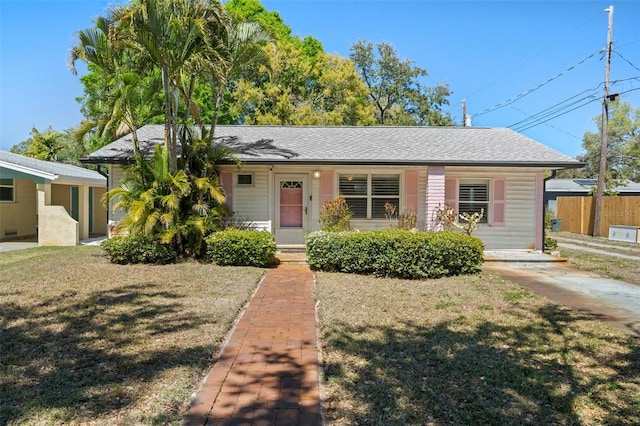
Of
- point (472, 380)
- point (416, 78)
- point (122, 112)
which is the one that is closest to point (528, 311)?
point (472, 380)

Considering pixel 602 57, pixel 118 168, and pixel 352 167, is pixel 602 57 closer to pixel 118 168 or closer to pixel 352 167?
pixel 352 167

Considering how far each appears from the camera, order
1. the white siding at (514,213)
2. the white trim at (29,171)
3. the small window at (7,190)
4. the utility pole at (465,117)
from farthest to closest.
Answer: the utility pole at (465,117), the small window at (7,190), the white trim at (29,171), the white siding at (514,213)

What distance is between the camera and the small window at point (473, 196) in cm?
1280

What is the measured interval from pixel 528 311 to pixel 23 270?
1011 cm

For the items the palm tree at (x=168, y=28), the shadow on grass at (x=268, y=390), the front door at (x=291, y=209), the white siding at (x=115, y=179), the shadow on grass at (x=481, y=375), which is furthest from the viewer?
the front door at (x=291, y=209)

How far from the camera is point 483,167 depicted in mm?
12461

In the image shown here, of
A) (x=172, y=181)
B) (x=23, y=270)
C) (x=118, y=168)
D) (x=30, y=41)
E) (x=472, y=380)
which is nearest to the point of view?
(x=472, y=380)

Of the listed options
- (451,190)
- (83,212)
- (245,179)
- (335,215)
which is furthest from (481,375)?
(83,212)

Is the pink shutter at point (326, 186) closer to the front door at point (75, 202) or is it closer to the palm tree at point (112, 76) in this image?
the palm tree at point (112, 76)

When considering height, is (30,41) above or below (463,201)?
above

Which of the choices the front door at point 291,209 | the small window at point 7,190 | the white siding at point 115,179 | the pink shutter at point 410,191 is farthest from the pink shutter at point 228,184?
the small window at point 7,190

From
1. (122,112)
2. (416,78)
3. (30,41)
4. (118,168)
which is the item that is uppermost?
(416,78)

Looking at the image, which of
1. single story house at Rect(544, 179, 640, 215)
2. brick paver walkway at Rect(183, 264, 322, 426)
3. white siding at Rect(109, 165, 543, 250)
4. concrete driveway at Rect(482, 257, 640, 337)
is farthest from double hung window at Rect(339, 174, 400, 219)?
single story house at Rect(544, 179, 640, 215)

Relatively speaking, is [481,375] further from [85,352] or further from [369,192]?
[369,192]
